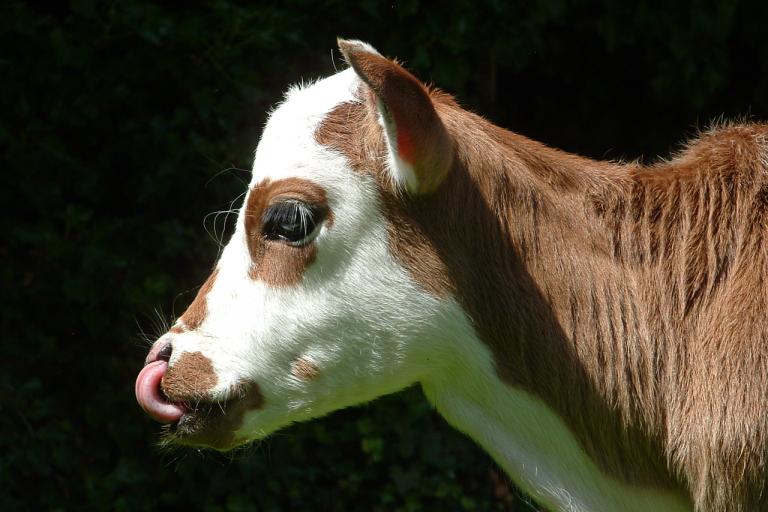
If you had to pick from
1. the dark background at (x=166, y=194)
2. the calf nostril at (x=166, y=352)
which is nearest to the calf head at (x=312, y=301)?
the calf nostril at (x=166, y=352)

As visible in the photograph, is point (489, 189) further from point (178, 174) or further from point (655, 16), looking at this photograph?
point (655, 16)

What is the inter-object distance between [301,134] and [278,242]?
30 centimetres

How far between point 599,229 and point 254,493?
3123 millimetres

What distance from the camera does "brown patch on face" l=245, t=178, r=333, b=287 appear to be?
2.79m

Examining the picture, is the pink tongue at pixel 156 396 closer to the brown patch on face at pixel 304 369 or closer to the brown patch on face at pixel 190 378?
the brown patch on face at pixel 190 378

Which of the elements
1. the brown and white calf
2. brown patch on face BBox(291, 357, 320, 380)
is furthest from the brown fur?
brown patch on face BBox(291, 357, 320, 380)

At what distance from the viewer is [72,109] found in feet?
16.5

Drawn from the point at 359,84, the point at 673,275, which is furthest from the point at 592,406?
the point at 359,84

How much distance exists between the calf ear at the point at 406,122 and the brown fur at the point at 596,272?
6cm

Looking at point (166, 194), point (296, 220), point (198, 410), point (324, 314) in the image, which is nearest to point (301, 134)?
point (296, 220)

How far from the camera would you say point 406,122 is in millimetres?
2611

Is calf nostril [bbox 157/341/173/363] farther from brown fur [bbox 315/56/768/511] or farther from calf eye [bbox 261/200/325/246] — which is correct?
brown fur [bbox 315/56/768/511]

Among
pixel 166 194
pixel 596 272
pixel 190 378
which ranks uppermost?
pixel 596 272

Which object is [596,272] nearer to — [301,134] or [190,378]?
[301,134]
